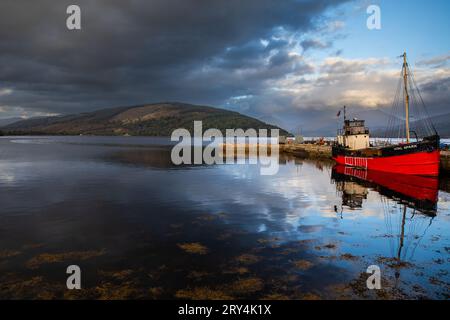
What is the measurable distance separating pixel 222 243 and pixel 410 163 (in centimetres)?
3856

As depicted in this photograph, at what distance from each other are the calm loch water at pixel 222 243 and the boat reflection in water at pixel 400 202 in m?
0.14

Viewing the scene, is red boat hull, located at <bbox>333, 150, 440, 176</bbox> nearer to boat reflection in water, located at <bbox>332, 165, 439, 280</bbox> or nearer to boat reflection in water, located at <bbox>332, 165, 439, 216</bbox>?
boat reflection in water, located at <bbox>332, 165, 439, 216</bbox>

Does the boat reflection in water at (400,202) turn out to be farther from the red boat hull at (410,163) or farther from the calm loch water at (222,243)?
the red boat hull at (410,163)

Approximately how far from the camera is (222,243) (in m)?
16.8

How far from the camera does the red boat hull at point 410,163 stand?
41562 millimetres

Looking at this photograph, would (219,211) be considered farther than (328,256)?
Yes

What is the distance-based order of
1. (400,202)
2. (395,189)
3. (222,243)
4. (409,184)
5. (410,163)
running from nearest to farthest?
(222,243)
(400,202)
(395,189)
(409,184)
(410,163)

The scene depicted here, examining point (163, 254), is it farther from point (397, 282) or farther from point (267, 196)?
point (267, 196)

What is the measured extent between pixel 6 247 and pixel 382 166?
50.9 metres

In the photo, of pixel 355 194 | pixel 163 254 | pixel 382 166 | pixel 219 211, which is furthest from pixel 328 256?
pixel 382 166

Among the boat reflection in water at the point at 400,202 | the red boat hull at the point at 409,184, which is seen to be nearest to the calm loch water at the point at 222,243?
the boat reflection in water at the point at 400,202

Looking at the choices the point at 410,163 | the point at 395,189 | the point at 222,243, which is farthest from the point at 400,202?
the point at 222,243

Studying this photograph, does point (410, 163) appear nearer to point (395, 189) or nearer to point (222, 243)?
point (395, 189)
